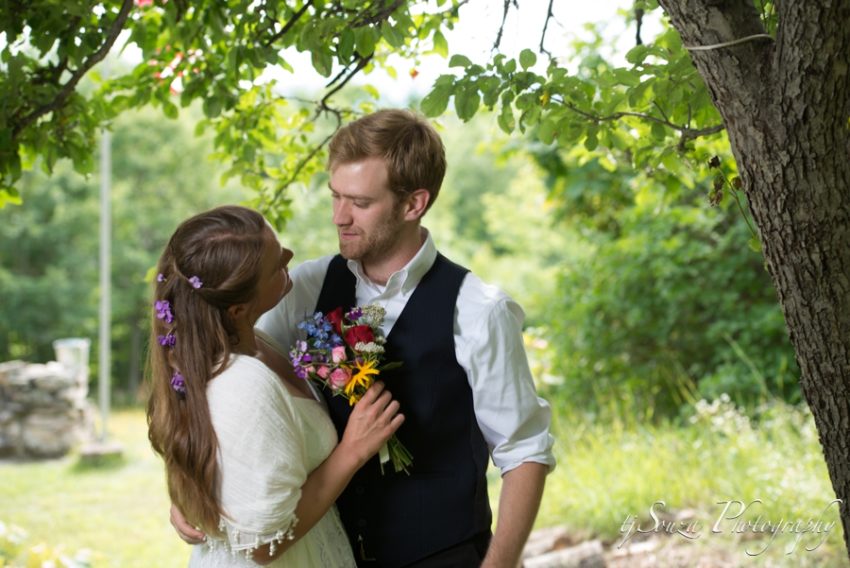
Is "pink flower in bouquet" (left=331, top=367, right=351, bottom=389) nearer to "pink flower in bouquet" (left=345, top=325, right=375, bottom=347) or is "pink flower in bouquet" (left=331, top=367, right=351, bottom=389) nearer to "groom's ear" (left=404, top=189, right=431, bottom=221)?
"pink flower in bouquet" (left=345, top=325, right=375, bottom=347)

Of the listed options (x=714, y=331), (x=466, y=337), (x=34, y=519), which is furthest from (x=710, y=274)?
(x=34, y=519)

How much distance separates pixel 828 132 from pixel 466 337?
0.92 m

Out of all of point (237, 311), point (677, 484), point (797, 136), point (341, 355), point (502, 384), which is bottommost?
point (677, 484)

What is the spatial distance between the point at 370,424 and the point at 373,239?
0.47 metres

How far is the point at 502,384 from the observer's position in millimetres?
2242

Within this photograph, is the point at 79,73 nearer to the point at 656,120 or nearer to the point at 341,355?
the point at 341,355

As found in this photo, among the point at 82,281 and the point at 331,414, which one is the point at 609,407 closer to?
the point at 331,414

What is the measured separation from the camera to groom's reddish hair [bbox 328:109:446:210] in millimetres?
2314

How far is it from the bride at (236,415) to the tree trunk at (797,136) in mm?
913

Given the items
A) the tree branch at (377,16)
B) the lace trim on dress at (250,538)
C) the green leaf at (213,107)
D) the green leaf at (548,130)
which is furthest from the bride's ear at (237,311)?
the green leaf at (213,107)

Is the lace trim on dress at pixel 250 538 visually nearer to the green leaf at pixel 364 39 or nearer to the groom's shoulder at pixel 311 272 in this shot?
the groom's shoulder at pixel 311 272

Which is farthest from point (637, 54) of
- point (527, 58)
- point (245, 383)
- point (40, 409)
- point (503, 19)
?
point (40, 409)

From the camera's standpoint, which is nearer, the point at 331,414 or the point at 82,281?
the point at 331,414

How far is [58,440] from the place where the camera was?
37.0ft
